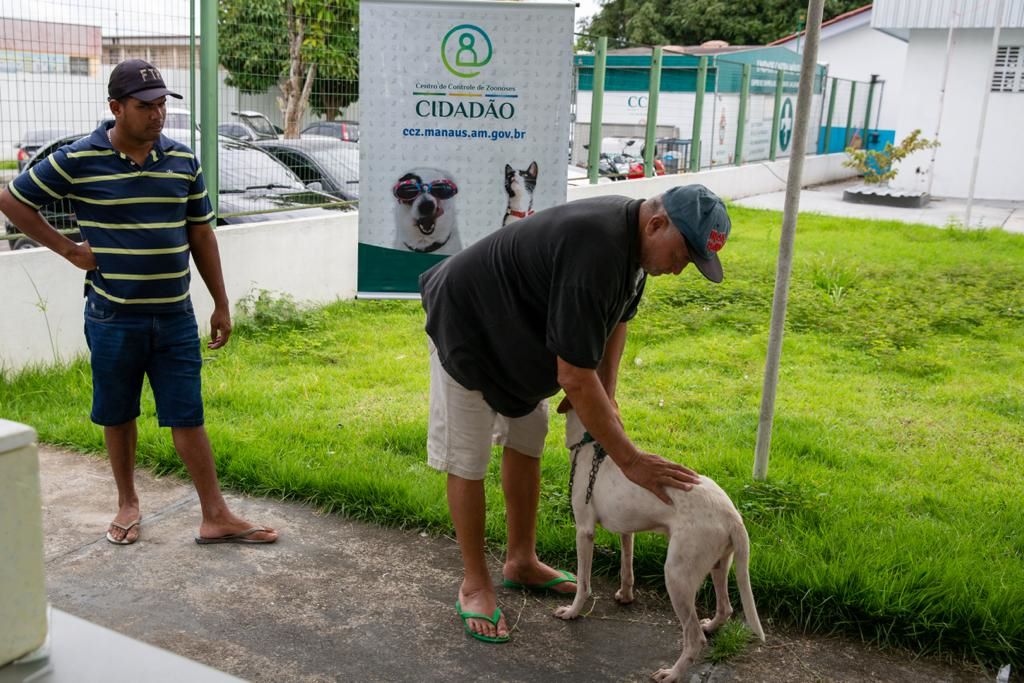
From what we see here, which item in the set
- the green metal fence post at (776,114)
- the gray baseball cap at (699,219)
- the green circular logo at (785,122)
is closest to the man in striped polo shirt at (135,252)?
the gray baseball cap at (699,219)

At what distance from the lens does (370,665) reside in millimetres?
3264

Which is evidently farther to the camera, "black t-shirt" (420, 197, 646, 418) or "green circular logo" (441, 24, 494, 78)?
"green circular logo" (441, 24, 494, 78)

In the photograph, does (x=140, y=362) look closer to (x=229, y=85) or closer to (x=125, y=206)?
(x=125, y=206)

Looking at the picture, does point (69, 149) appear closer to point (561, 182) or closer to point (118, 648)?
point (561, 182)

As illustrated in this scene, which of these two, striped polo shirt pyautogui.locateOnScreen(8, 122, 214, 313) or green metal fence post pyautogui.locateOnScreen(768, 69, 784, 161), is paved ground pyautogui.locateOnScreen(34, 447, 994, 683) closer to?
striped polo shirt pyautogui.locateOnScreen(8, 122, 214, 313)

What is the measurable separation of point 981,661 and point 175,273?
332cm

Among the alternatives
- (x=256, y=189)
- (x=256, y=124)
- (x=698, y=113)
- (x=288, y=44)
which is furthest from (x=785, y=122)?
(x=256, y=189)

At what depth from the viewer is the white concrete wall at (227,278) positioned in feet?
19.5

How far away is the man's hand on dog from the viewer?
301 cm

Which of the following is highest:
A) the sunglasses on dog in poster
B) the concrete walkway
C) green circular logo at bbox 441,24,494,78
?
green circular logo at bbox 441,24,494,78

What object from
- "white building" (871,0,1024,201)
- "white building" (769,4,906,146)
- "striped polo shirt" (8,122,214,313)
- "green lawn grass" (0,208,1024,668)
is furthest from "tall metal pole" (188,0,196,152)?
"white building" (769,4,906,146)

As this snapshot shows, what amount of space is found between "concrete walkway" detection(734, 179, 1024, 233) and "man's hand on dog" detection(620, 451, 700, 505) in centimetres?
1337

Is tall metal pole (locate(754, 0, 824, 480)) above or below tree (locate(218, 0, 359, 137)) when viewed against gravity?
below

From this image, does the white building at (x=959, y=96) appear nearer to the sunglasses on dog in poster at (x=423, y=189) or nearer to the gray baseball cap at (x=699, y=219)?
the sunglasses on dog in poster at (x=423, y=189)
